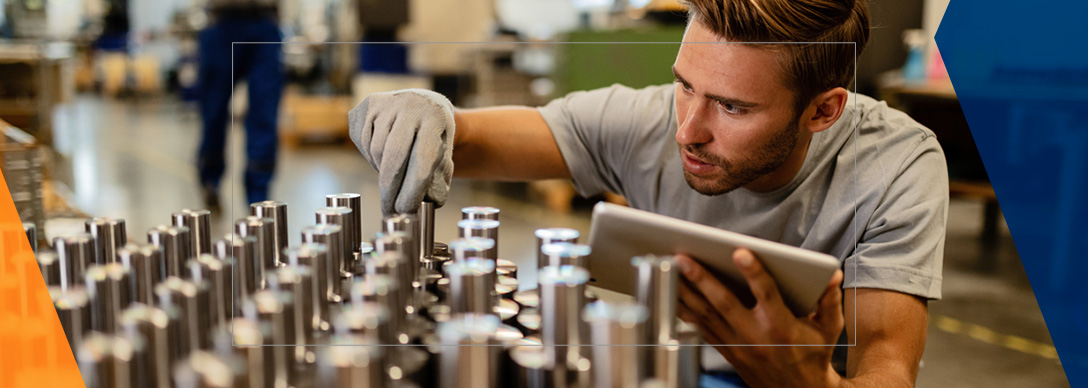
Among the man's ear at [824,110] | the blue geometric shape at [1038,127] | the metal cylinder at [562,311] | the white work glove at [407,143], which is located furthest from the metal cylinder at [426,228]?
the blue geometric shape at [1038,127]

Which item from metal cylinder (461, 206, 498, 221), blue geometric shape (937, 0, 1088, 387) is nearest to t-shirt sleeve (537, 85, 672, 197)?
metal cylinder (461, 206, 498, 221)

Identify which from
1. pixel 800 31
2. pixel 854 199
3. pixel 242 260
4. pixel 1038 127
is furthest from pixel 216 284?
pixel 1038 127

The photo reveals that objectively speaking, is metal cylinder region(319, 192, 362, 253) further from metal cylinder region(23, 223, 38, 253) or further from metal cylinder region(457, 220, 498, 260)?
metal cylinder region(23, 223, 38, 253)

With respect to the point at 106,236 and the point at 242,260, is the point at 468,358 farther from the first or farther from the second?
the point at 106,236

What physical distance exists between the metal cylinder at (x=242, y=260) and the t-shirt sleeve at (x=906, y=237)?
1.90 feet

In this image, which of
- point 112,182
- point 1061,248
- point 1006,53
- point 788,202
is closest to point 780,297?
point 788,202

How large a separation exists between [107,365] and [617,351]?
11.4 inches

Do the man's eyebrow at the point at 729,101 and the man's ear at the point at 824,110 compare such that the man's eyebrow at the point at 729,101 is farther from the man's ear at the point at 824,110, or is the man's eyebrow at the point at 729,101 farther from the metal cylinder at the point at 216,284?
the metal cylinder at the point at 216,284

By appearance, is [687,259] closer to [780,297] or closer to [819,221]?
[780,297]

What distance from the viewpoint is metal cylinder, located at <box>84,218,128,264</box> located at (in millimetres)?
626

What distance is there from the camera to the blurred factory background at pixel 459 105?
33.6 inches

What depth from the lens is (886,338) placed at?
80cm

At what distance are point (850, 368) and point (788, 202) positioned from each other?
0.71 feet

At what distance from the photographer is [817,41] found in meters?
0.67
